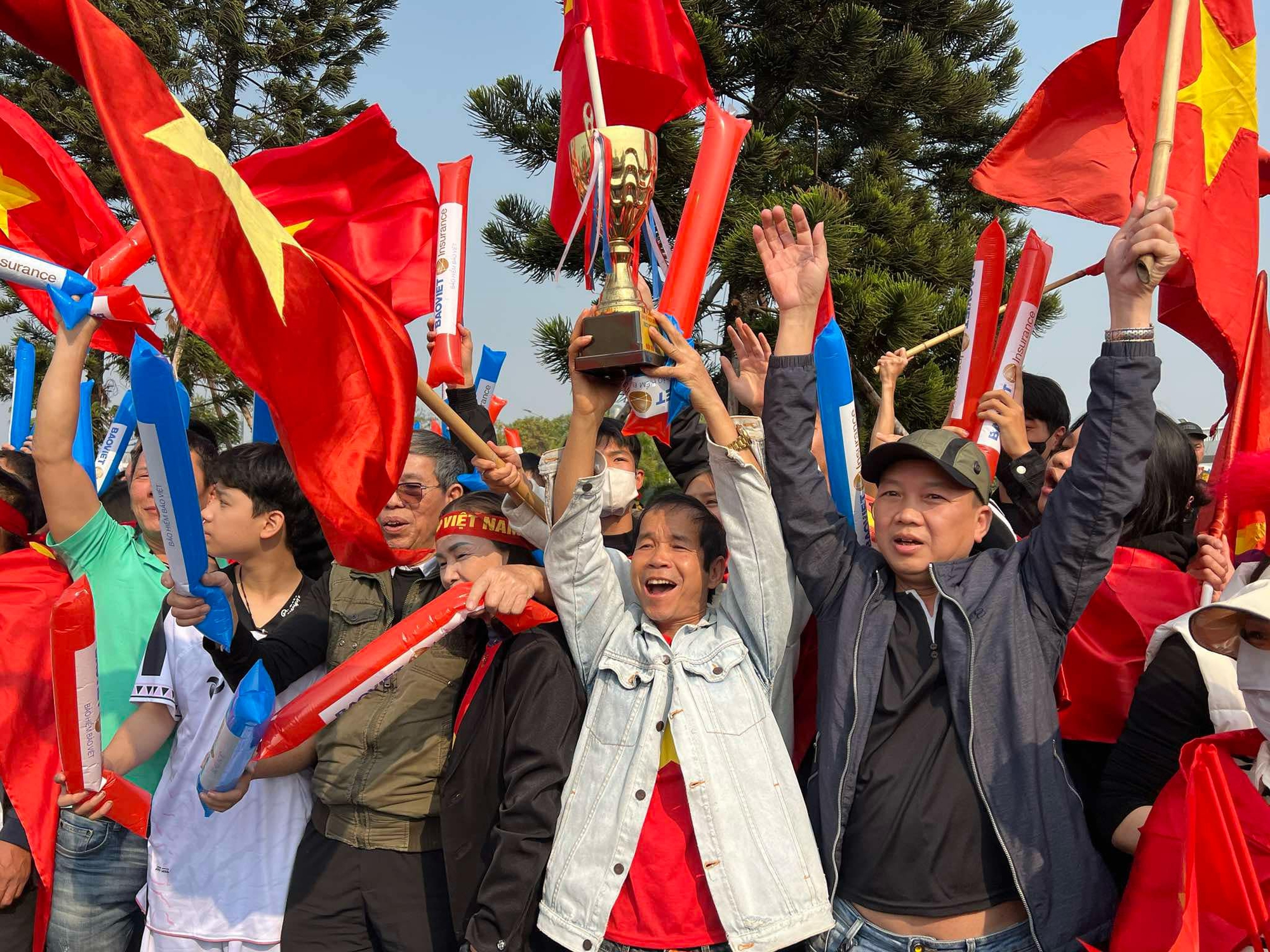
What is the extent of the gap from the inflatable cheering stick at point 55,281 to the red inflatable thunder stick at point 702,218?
4.27ft

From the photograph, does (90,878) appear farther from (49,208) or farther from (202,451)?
(49,208)

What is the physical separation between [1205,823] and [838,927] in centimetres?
68

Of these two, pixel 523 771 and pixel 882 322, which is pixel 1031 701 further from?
pixel 882 322

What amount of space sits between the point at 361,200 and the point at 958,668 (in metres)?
1.97

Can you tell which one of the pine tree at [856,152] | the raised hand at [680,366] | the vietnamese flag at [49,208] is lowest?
the raised hand at [680,366]

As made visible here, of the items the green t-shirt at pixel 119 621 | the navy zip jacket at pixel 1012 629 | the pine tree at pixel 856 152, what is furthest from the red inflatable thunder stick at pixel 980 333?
the pine tree at pixel 856 152

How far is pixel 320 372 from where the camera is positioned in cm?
237

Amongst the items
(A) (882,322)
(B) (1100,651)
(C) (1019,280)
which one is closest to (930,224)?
(A) (882,322)

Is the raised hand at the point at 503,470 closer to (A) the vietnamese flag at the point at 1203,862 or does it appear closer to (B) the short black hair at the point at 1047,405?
(A) the vietnamese flag at the point at 1203,862

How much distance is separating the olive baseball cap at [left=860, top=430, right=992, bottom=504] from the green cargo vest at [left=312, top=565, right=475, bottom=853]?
1.04m

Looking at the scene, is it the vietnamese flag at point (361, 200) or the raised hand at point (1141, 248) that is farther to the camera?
the vietnamese flag at point (361, 200)

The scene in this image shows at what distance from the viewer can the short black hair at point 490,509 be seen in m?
2.68

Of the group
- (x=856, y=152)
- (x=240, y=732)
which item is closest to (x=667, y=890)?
(x=240, y=732)

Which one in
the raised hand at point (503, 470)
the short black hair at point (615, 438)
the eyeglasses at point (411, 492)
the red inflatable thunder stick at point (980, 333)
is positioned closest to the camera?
the raised hand at point (503, 470)
